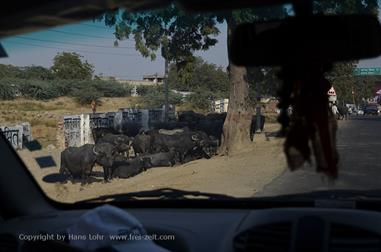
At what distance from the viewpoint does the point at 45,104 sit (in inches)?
2085

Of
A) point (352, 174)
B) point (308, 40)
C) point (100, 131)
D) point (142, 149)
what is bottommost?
point (142, 149)

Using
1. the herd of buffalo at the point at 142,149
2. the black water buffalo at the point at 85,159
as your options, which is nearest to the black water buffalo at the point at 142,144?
the herd of buffalo at the point at 142,149

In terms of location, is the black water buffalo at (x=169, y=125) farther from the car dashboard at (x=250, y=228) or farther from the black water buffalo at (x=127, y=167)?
the car dashboard at (x=250, y=228)

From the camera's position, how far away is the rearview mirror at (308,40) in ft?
8.88

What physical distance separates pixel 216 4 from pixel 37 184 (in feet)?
7.35

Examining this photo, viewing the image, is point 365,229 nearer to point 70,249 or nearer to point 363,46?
point 363,46

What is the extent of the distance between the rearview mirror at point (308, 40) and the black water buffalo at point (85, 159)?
10657 mm

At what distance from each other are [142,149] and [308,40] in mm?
17556

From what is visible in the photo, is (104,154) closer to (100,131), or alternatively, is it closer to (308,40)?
(100,131)

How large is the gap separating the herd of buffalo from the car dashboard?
6814mm

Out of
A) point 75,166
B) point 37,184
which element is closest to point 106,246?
point 37,184

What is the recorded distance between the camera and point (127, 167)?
15.0 meters

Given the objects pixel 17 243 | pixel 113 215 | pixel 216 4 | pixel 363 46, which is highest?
pixel 216 4

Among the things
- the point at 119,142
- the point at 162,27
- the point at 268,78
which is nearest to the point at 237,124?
the point at 119,142
